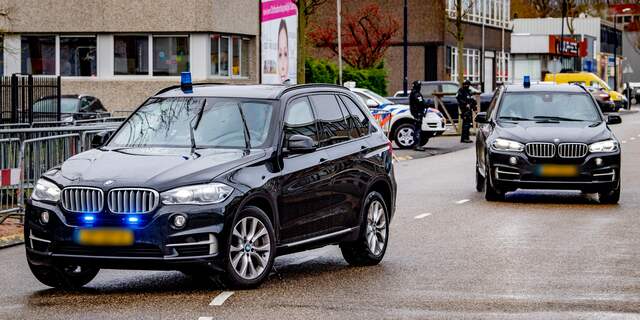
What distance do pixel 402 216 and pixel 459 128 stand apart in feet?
97.7

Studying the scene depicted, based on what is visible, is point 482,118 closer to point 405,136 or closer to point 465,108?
point 405,136

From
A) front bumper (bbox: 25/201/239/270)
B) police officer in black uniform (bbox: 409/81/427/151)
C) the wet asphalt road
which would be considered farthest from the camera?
police officer in black uniform (bbox: 409/81/427/151)

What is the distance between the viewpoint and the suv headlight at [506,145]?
61.7ft

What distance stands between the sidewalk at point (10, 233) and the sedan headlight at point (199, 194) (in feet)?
16.0

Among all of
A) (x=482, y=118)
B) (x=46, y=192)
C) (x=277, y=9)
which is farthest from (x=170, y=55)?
(x=46, y=192)


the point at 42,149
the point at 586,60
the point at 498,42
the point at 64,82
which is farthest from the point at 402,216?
the point at 586,60

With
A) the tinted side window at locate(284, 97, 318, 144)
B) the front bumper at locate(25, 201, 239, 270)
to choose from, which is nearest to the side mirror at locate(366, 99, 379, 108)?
the tinted side window at locate(284, 97, 318, 144)

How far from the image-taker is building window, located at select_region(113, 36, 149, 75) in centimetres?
4266

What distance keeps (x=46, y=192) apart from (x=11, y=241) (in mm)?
4583

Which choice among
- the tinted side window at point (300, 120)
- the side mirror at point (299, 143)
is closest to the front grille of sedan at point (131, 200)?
the side mirror at point (299, 143)

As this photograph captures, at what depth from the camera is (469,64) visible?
249 ft

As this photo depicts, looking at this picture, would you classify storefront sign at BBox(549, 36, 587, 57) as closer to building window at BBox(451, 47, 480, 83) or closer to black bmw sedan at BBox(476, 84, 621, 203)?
building window at BBox(451, 47, 480, 83)

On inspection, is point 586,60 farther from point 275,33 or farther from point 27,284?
point 27,284

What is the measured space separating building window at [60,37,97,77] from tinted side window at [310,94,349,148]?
3164 cm
